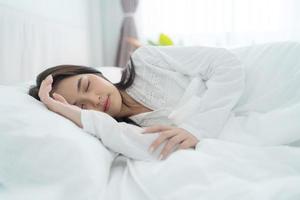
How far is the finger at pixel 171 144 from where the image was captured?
69 centimetres

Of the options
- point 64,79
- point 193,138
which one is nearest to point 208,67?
point 193,138

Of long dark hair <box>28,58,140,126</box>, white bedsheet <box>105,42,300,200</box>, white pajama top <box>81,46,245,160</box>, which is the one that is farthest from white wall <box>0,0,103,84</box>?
white bedsheet <box>105,42,300,200</box>

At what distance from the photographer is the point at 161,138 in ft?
2.37

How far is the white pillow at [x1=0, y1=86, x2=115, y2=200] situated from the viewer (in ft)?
1.73

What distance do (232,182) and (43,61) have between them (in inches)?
52.0

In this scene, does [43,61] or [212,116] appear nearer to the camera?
[212,116]

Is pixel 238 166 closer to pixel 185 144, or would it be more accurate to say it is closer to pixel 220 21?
pixel 185 144

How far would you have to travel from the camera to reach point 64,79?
1.01 m

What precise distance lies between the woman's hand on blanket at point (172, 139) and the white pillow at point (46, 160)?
0.44 ft

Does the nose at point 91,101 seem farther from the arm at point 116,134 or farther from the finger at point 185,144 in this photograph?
the finger at point 185,144

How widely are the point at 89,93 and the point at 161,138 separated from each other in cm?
36

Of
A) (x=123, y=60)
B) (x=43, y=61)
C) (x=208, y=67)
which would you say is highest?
(x=208, y=67)

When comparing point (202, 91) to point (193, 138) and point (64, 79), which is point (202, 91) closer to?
point (193, 138)

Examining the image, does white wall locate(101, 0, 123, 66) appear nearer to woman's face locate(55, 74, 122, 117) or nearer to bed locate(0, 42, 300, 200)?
woman's face locate(55, 74, 122, 117)
